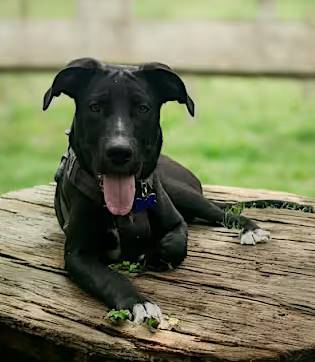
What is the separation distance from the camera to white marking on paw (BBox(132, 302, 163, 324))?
3.17m

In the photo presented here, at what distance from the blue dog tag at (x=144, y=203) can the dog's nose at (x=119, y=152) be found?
0.41 metres

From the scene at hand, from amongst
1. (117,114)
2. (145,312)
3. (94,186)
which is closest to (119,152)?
(117,114)

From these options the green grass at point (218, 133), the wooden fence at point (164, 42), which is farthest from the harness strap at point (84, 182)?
the wooden fence at point (164, 42)

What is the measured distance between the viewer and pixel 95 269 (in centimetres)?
347

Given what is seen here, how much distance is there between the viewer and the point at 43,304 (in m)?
3.42

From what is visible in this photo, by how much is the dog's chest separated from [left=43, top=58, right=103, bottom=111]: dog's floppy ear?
1.88 ft

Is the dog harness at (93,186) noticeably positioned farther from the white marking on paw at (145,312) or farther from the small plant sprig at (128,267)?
the white marking on paw at (145,312)

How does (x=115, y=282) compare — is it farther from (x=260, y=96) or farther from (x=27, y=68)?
(x=260, y=96)

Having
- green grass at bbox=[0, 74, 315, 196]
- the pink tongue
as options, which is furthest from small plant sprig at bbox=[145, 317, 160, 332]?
green grass at bbox=[0, 74, 315, 196]

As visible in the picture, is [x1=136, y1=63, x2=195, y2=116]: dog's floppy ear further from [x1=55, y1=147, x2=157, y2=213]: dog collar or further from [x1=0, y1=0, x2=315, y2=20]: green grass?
[x1=0, y1=0, x2=315, y2=20]: green grass

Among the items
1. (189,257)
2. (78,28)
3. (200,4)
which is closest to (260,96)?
(200,4)

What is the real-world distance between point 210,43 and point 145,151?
5.28 metres

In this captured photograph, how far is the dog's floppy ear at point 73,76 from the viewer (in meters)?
3.48

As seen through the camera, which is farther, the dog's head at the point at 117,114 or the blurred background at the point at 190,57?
the blurred background at the point at 190,57
